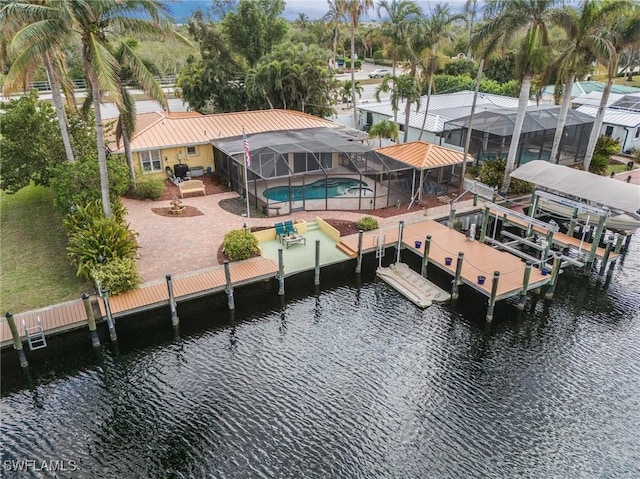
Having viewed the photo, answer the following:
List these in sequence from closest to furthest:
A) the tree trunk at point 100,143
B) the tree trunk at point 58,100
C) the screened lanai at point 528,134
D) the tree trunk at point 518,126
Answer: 1. the tree trunk at point 100,143
2. the tree trunk at point 58,100
3. the tree trunk at point 518,126
4. the screened lanai at point 528,134

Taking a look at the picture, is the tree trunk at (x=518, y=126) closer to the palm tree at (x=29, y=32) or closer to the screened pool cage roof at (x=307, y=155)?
the screened pool cage roof at (x=307, y=155)

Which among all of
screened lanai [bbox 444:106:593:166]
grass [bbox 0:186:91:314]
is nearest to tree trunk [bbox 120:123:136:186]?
grass [bbox 0:186:91:314]

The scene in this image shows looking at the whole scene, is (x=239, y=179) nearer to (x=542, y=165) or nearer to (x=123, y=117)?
(x=123, y=117)

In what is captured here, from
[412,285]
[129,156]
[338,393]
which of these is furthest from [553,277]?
[129,156]

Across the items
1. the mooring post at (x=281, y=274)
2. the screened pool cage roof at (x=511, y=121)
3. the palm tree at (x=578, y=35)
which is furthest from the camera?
the screened pool cage roof at (x=511, y=121)

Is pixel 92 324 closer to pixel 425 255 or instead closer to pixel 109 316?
pixel 109 316

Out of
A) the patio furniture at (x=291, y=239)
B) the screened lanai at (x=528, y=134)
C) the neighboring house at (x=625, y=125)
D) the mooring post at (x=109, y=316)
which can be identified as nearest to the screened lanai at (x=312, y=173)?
the patio furniture at (x=291, y=239)

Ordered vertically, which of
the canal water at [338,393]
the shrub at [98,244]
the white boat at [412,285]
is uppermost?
the shrub at [98,244]
